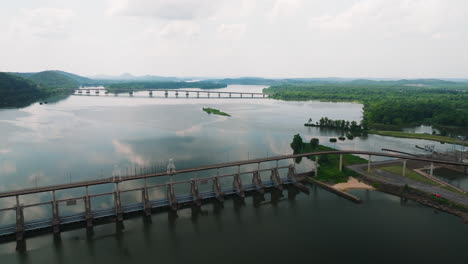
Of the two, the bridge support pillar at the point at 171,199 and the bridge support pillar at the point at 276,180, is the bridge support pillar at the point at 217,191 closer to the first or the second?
the bridge support pillar at the point at 171,199

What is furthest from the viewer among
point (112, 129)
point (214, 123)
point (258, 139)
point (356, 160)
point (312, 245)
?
point (214, 123)

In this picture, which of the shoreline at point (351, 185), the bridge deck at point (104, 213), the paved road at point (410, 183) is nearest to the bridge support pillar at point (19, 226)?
the bridge deck at point (104, 213)

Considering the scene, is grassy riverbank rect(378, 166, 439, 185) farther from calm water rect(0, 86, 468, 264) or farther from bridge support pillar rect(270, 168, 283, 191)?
bridge support pillar rect(270, 168, 283, 191)

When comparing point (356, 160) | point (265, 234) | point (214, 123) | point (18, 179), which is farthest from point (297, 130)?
point (18, 179)

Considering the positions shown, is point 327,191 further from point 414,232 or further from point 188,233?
point 188,233

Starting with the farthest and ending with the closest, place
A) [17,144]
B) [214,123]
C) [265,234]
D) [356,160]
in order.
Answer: [214,123] → [17,144] → [356,160] → [265,234]

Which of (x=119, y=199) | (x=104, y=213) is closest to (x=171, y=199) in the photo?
(x=119, y=199)
